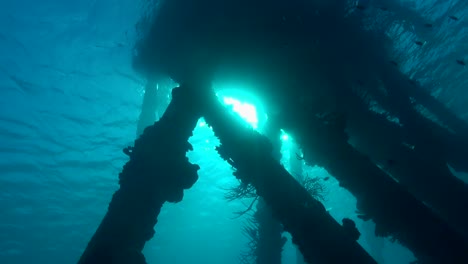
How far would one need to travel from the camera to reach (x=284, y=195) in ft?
18.7

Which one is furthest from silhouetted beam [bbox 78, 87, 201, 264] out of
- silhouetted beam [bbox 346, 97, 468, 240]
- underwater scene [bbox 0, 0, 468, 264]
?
silhouetted beam [bbox 346, 97, 468, 240]

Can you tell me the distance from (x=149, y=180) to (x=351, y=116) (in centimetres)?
658

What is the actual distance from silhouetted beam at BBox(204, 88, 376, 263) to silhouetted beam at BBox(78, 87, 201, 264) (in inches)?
33.1

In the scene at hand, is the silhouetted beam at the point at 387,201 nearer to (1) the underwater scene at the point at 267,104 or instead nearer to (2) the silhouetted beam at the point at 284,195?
(1) the underwater scene at the point at 267,104

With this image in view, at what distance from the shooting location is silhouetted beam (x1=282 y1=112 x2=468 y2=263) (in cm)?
543

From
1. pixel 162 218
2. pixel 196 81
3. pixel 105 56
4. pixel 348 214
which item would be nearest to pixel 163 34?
pixel 196 81

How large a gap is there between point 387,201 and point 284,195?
2.25 meters

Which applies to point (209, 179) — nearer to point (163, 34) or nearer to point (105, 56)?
point (105, 56)

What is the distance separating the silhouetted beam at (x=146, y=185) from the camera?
487 cm

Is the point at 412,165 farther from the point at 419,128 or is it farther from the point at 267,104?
the point at 267,104

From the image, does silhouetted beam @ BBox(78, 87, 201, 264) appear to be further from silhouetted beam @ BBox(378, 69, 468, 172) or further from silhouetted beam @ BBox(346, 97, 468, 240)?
silhouetted beam @ BBox(378, 69, 468, 172)

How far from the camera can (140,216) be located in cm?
542

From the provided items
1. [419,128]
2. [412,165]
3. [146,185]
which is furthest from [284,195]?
[419,128]

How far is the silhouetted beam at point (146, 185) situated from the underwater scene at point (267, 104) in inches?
1.1
